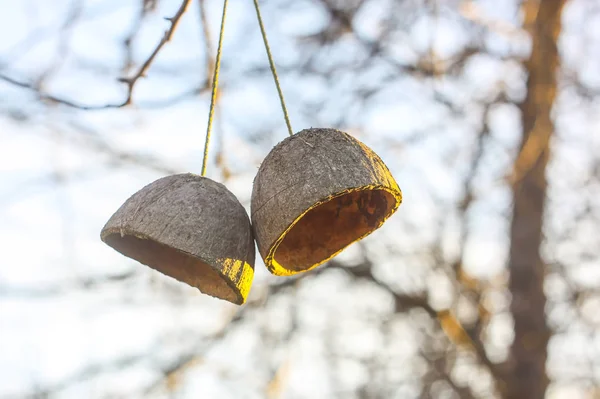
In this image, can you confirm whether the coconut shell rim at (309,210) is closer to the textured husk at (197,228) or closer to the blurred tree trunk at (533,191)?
the textured husk at (197,228)

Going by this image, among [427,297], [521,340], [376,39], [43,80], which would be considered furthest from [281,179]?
[521,340]

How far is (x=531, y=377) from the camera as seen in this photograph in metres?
4.91

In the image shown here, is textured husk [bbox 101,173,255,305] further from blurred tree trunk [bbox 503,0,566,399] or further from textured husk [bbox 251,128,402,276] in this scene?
Answer: blurred tree trunk [bbox 503,0,566,399]

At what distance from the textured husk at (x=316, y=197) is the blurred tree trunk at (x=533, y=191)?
3935 mm

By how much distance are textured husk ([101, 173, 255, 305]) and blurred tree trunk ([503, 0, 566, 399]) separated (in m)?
4.12

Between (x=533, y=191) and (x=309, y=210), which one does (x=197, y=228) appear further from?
(x=533, y=191)

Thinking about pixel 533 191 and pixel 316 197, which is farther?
pixel 533 191

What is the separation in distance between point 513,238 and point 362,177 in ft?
15.0

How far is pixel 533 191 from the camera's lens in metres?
5.59

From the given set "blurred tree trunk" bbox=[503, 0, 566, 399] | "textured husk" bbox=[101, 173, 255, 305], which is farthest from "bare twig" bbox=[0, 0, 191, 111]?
"blurred tree trunk" bbox=[503, 0, 566, 399]

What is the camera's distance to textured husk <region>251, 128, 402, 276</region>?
52.9 inches

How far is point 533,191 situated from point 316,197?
4719 millimetres

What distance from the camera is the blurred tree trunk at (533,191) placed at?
512cm

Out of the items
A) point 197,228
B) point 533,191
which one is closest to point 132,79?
point 197,228
